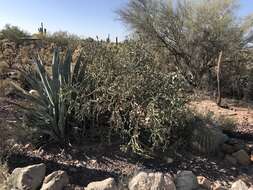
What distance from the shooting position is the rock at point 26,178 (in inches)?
180

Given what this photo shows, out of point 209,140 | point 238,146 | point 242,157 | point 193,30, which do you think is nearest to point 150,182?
point 209,140

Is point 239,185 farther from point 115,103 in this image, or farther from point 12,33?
point 12,33

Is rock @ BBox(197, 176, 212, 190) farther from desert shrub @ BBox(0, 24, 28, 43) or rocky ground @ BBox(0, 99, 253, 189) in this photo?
desert shrub @ BBox(0, 24, 28, 43)

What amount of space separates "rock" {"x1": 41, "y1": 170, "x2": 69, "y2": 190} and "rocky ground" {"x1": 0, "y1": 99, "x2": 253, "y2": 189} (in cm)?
1

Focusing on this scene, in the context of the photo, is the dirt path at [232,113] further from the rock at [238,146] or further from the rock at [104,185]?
the rock at [104,185]

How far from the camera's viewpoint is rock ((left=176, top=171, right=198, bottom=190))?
4.68 meters

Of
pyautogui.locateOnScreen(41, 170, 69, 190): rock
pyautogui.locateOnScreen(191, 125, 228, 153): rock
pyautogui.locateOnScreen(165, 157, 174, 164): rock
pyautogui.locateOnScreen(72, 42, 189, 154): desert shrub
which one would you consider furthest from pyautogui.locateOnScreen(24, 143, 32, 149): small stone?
pyautogui.locateOnScreen(191, 125, 228, 153): rock

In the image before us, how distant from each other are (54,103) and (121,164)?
4.64ft

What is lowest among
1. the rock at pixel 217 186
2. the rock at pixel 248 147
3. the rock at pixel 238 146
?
the rock at pixel 217 186

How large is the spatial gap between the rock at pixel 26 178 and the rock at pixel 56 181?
120 mm

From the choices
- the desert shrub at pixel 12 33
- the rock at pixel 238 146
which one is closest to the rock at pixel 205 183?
the rock at pixel 238 146

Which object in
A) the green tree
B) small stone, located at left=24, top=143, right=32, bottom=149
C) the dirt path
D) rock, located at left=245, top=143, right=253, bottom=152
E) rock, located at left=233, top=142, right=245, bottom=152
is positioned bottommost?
rock, located at left=245, top=143, right=253, bottom=152

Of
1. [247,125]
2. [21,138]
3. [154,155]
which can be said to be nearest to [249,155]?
[154,155]

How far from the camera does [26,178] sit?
460 cm
